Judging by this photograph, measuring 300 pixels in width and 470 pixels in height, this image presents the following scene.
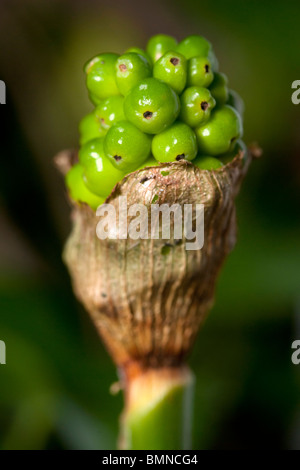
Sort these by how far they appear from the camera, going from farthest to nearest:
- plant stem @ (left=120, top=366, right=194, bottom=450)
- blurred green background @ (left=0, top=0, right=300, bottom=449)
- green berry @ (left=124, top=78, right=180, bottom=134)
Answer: blurred green background @ (left=0, top=0, right=300, bottom=449)
plant stem @ (left=120, top=366, right=194, bottom=450)
green berry @ (left=124, top=78, right=180, bottom=134)

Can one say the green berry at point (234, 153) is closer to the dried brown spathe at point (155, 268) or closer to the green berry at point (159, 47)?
the dried brown spathe at point (155, 268)

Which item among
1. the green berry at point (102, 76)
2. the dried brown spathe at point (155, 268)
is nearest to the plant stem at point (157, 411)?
the dried brown spathe at point (155, 268)

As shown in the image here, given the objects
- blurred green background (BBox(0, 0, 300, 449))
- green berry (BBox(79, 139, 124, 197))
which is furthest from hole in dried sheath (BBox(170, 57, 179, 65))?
blurred green background (BBox(0, 0, 300, 449))

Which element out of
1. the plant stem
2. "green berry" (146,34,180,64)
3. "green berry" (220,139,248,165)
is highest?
"green berry" (146,34,180,64)

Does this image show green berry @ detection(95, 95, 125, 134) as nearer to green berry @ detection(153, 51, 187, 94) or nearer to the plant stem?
green berry @ detection(153, 51, 187, 94)

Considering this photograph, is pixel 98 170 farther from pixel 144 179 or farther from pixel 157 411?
pixel 157 411

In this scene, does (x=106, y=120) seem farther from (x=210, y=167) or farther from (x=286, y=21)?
(x=286, y=21)

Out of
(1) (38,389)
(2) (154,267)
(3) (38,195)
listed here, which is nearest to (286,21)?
(3) (38,195)
